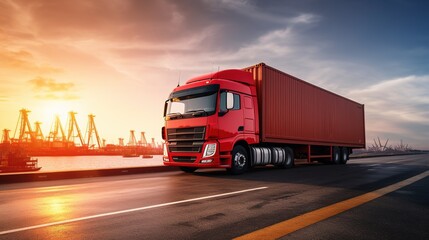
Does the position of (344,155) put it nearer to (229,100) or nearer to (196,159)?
(229,100)

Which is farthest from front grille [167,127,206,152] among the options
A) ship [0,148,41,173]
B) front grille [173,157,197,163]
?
ship [0,148,41,173]

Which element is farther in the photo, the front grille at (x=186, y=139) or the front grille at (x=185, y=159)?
the front grille at (x=185, y=159)

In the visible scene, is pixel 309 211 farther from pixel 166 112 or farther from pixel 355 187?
pixel 166 112

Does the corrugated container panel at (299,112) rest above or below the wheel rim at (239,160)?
above

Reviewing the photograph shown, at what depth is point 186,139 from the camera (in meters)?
10.4

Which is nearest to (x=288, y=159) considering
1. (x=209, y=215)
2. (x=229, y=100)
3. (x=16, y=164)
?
(x=229, y=100)

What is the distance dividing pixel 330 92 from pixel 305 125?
3960 mm

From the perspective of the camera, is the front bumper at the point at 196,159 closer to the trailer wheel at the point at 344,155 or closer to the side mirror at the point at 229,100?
the side mirror at the point at 229,100

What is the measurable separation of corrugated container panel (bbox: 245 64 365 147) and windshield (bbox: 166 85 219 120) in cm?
274

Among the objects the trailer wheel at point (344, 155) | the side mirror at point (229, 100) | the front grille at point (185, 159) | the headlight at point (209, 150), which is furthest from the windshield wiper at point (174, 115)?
the trailer wheel at point (344, 155)

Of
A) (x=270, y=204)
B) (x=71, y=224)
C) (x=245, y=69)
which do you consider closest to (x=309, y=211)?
(x=270, y=204)

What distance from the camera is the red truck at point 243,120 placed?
10086 millimetres

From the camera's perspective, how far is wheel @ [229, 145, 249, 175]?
1067cm

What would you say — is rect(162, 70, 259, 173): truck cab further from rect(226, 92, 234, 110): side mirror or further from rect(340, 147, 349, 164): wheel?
rect(340, 147, 349, 164): wheel
